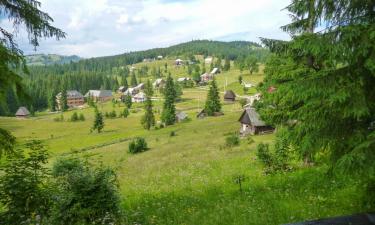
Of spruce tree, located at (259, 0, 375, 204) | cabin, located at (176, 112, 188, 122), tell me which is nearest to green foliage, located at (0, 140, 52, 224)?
spruce tree, located at (259, 0, 375, 204)

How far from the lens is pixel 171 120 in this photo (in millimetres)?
94500

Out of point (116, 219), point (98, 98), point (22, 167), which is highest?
point (22, 167)

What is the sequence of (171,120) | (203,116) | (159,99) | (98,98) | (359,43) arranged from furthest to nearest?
(98,98), (159,99), (203,116), (171,120), (359,43)

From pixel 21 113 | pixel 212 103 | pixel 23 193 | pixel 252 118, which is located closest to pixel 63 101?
pixel 21 113

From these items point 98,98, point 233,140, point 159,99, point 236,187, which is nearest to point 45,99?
point 98,98

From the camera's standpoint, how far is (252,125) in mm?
57219

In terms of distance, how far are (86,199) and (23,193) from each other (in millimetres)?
1637

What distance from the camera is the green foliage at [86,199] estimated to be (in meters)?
9.75

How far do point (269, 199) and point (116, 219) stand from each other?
5.52 meters

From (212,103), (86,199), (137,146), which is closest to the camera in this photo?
(86,199)

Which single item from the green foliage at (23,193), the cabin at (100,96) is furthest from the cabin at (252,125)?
the cabin at (100,96)

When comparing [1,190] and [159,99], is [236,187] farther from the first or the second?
[159,99]

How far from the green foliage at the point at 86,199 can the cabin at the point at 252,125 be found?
4773cm

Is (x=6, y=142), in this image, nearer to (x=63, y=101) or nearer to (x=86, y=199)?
(x=86, y=199)
